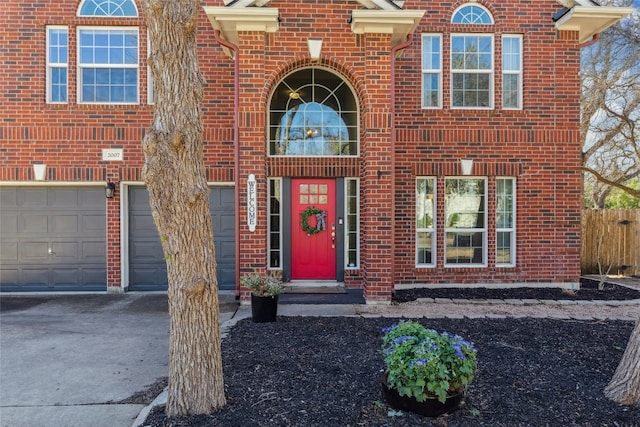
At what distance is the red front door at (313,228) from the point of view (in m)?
8.07

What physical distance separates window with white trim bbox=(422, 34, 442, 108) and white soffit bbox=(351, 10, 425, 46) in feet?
4.99

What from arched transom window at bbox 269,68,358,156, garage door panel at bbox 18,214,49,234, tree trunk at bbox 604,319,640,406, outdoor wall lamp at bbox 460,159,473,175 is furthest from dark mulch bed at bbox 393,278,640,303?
garage door panel at bbox 18,214,49,234

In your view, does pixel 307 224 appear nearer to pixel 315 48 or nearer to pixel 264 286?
pixel 264 286

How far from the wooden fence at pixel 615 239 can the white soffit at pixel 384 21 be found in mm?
6993

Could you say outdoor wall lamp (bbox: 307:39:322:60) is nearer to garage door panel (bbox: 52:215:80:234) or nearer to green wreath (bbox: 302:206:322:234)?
green wreath (bbox: 302:206:322:234)

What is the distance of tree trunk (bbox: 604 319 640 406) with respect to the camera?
3229mm

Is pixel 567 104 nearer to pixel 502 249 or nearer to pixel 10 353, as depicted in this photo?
pixel 502 249

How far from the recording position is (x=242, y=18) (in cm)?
664

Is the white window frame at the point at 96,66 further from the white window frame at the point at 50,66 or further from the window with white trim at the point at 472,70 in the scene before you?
the window with white trim at the point at 472,70

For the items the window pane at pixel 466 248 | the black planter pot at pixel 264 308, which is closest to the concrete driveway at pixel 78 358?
the black planter pot at pixel 264 308

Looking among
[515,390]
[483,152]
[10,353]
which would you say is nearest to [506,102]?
[483,152]

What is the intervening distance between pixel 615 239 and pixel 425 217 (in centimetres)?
555

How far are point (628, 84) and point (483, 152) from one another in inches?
283

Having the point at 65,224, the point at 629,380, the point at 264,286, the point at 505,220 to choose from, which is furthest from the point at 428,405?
the point at 65,224
